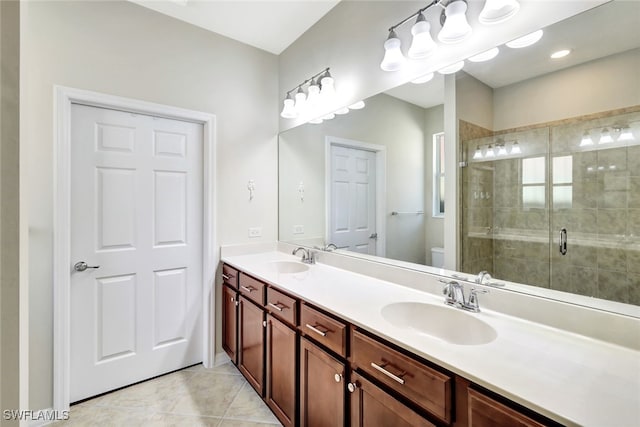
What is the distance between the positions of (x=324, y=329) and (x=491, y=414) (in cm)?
69

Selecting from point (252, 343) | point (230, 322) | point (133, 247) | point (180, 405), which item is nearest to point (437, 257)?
point (252, 343)

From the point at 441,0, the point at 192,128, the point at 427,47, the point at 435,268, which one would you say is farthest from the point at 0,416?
the point at 192,128

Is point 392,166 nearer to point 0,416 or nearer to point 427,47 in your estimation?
point 427,47

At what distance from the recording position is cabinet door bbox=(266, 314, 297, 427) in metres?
1.47

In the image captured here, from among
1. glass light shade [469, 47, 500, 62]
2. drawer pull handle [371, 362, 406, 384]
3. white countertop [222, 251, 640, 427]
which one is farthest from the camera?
Answer: glass light shade [469, 47, 500, 62]

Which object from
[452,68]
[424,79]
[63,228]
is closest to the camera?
[452,68]

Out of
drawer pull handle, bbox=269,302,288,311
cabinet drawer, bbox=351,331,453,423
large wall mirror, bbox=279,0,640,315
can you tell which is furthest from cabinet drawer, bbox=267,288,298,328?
large wall mirror, bbox=279,0,640,315

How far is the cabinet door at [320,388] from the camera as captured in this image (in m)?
1.18

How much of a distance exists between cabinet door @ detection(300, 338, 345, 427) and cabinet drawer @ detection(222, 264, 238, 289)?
90 centimetres

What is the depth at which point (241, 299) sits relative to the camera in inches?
79.7

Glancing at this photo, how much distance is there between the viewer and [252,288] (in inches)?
73.9

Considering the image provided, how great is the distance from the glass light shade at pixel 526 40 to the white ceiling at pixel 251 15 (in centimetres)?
134

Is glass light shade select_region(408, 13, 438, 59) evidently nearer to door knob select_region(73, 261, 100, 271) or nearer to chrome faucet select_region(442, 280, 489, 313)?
chrome faucet select_region(442, 280, 489, 313)

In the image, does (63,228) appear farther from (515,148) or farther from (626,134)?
(626,134)
